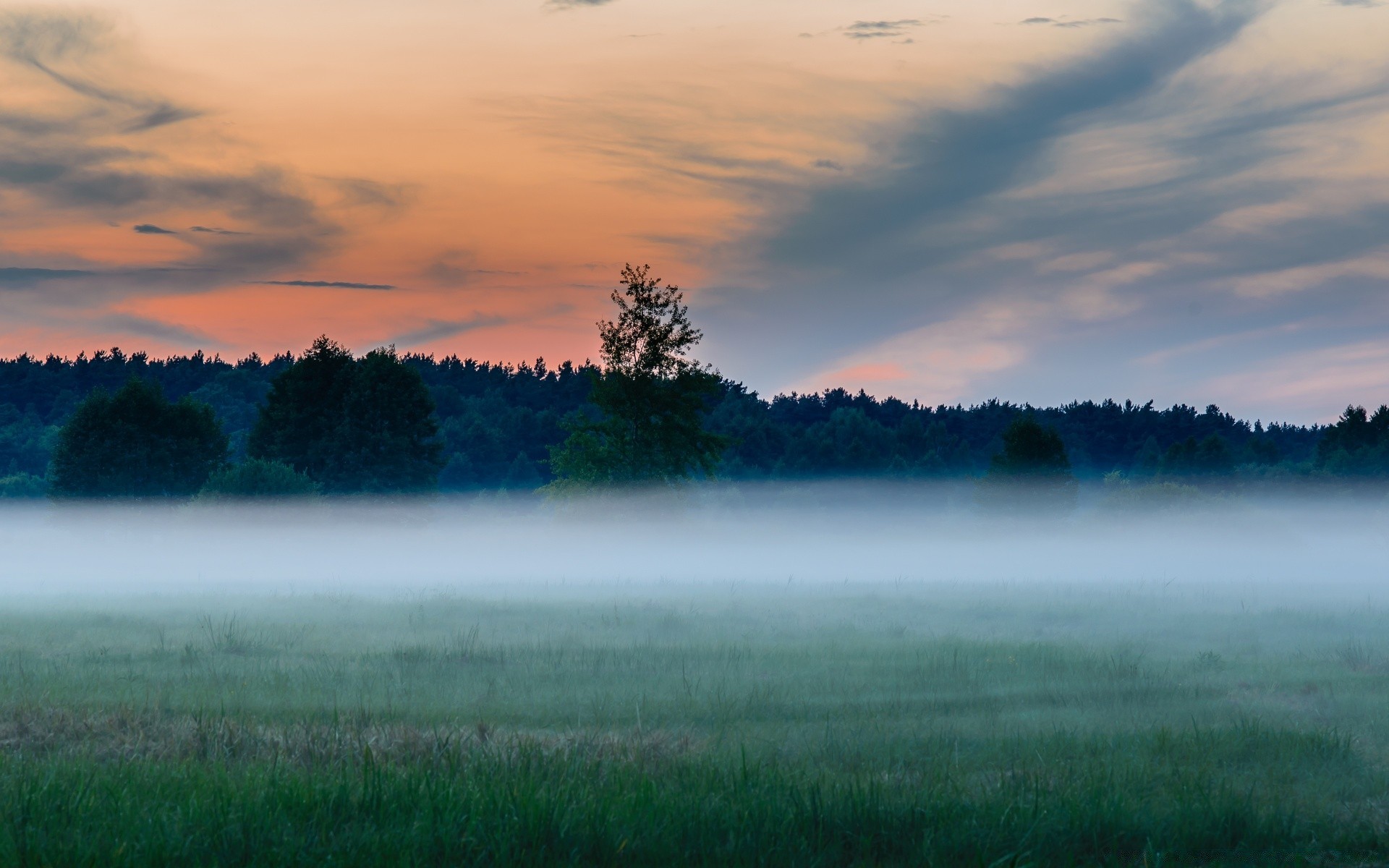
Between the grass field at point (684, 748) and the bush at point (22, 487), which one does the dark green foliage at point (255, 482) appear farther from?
the bush at point (22, 487)

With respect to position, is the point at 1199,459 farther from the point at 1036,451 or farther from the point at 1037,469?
the point at 1036,451

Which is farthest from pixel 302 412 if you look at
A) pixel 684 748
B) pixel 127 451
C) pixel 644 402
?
pixel 684 748

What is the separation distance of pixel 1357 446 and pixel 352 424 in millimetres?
94325

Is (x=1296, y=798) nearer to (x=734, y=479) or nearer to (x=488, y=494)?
(x=488, y=494)

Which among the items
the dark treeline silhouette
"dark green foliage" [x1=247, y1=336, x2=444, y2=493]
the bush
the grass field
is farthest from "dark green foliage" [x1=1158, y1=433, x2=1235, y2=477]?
the bush

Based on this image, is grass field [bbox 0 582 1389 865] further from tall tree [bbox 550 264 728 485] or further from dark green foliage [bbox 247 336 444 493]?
dark green foliage [bbox 247 336 444 493]

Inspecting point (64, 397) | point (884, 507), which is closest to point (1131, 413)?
point (884, 507)

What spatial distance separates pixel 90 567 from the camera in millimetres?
63719

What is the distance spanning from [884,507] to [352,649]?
381ft

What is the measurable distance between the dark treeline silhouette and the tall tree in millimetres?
46517

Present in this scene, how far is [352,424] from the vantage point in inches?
2785

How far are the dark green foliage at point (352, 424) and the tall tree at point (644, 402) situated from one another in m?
21.7

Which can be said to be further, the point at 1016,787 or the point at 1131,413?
the point at 1131,413

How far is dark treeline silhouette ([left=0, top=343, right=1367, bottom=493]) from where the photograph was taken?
390 ft
